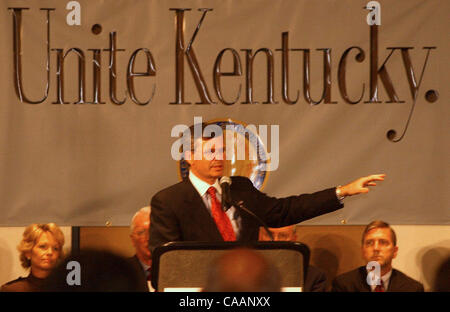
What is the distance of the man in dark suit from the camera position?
2742mm

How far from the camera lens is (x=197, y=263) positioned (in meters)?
1.54

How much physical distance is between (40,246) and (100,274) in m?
2.63

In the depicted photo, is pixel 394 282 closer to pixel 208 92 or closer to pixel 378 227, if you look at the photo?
pixel 378 227

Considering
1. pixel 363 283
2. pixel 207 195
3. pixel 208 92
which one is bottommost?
pixel 363 283

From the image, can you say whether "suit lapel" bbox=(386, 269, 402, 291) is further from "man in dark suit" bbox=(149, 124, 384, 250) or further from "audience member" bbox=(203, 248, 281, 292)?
"audience member" bbox=(203, 248, 281, 292)

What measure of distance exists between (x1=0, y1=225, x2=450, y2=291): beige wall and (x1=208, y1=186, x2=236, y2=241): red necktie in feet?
3.12

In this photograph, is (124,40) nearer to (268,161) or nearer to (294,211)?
(268,161)

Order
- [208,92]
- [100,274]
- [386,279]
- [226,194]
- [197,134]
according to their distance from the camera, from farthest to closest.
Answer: [208,92]
[386,279]
[197,134]
[226,194]
[100,274]

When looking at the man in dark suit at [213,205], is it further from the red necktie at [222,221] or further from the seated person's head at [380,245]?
the seated person's head at [380,245]

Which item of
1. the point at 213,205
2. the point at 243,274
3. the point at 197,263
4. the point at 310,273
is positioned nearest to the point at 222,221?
the point at 213,205

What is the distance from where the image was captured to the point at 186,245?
1542mm

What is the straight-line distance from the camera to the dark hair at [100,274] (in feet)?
3.46

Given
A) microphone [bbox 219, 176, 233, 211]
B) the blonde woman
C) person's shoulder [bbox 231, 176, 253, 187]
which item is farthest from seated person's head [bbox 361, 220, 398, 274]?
the blonde woman
